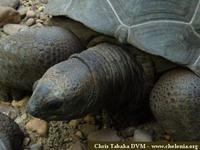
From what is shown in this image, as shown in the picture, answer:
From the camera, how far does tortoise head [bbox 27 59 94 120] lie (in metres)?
2.30

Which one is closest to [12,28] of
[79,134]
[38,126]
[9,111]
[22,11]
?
[22,11]

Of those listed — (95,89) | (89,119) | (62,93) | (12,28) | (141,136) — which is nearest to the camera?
(62,93)

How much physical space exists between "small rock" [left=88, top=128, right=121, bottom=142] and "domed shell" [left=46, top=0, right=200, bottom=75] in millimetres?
425

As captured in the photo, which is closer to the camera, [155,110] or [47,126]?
[155,110]

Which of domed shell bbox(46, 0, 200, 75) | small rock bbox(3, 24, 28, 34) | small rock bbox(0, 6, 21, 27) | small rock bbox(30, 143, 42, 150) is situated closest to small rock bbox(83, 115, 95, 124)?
small rock bbox(30, 143, 42, 150)

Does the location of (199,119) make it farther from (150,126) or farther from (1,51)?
(1,51)

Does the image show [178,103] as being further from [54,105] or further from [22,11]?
[22,11]

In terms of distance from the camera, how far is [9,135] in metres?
2.56

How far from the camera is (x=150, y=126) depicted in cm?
274

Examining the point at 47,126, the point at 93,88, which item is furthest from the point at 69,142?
the point at 93,88

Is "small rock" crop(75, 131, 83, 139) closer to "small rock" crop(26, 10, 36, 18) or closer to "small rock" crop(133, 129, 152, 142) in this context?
"small rock" crop(133, 129, 152, 142)

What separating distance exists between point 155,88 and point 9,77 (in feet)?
2.25

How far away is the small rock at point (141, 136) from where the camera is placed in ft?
8.68

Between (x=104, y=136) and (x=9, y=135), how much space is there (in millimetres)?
406
